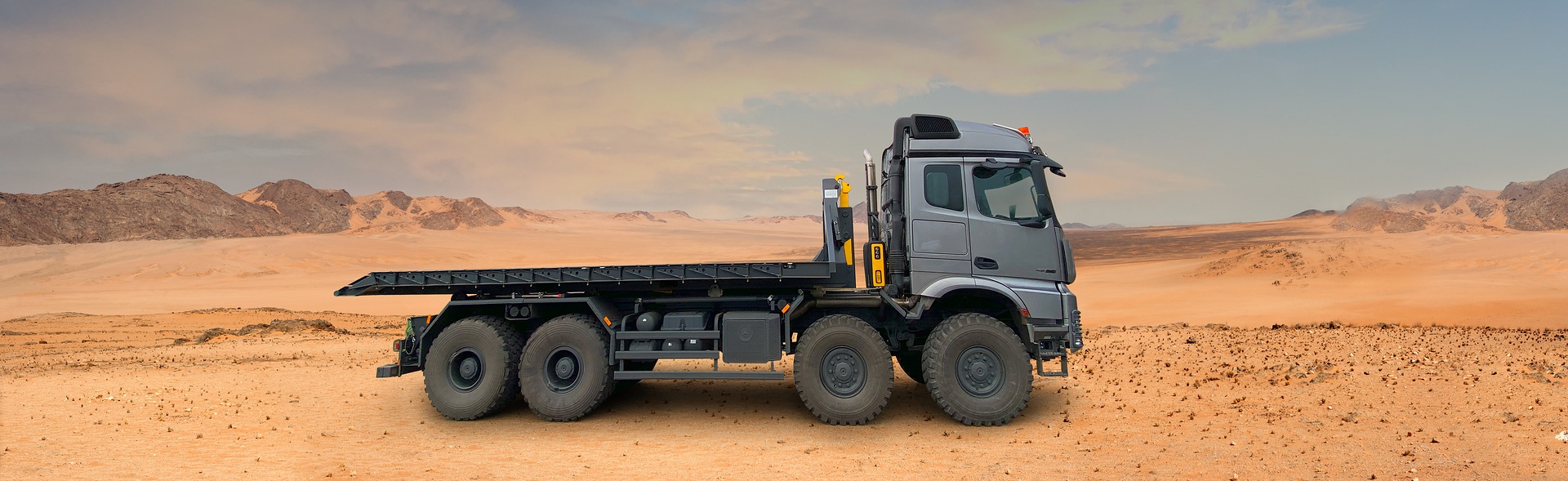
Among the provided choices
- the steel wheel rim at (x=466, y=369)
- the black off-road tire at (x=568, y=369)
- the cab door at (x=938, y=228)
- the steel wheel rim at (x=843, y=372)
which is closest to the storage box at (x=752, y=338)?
the steel wheel rim at (x=843, y=372)

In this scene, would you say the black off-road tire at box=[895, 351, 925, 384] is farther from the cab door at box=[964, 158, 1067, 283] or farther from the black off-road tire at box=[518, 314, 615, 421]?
the black off-road tire at box=[518, 314, 615, 421]

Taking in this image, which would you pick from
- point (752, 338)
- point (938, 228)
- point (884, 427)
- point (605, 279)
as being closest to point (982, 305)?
point (938, 228)

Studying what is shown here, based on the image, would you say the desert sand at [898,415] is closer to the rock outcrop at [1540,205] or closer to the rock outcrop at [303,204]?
the rock outcrop at [1540,205]

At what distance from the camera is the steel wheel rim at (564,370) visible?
11.0 metres

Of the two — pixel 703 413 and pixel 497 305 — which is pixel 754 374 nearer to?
pixel 703 413

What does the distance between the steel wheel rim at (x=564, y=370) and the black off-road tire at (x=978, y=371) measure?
4.51 m

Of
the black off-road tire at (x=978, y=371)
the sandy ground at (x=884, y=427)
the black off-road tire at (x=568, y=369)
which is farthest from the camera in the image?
the black off-road tire at (x=568, y=369)

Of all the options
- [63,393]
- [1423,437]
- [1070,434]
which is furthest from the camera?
[63,393]

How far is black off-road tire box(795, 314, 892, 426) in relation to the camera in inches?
408

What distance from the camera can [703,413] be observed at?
11.5m

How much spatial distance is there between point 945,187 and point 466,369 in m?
6.76

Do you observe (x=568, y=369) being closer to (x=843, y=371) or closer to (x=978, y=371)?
(x=843, y=371)

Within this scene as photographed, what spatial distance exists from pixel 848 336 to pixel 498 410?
4.89m

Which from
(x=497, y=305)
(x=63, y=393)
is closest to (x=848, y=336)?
(x=497, y=305)
